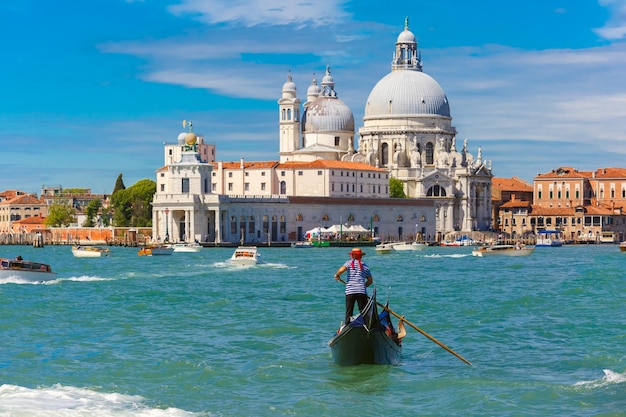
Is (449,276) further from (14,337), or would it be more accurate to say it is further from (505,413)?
(505,413)

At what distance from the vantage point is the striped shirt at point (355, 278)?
1792cm

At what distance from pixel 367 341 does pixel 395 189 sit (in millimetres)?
85709

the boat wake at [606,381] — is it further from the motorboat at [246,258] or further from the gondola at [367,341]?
the motorboat at [246,258]

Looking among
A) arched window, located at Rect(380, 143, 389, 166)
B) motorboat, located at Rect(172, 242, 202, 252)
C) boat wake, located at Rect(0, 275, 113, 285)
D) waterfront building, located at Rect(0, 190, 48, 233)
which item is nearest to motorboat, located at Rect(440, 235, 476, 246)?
arched window, located at Rect(380, 143, 389, 166)

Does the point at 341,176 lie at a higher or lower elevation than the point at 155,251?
higher

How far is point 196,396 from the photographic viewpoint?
664 inches

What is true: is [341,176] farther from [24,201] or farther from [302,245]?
[24,201]

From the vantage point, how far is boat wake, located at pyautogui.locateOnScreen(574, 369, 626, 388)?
57.3ft

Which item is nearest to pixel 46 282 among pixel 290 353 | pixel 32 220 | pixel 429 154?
pixel 290 353

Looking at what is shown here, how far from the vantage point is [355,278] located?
59.1ft

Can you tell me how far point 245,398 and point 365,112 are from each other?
311ft

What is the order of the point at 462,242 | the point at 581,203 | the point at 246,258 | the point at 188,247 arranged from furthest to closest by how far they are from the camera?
the point at 581,203 < the point at 462,242 < the point at 188,247 < the point at 246,258

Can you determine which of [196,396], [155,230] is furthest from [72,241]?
[196,396]

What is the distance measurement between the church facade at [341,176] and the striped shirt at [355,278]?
66.1 meters
